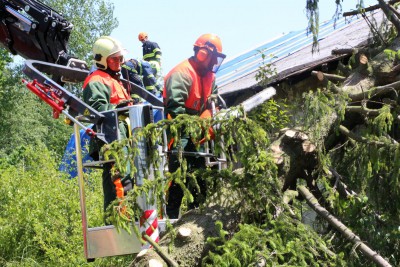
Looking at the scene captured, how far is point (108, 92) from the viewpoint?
22.7ft

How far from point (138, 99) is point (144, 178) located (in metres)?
1.97

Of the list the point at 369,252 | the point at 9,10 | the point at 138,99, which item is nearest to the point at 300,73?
the point at 138,99

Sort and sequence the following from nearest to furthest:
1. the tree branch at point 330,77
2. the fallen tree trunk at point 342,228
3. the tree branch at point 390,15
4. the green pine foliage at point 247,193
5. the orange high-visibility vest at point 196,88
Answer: the green pine foliage at point 247,193
the fallen tree trunk at point 342,228
the tree branch at point 390,15
the tree branch at point 330,77
the orange high-visibility vest at point 196,88

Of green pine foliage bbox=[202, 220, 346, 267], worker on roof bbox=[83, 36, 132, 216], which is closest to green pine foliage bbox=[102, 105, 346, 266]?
green pine foliage bbox=[202, 220, 346, 267]

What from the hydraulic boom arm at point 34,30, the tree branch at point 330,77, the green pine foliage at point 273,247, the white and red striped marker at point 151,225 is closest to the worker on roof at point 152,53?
the hydraulic boom arm at point 34,30

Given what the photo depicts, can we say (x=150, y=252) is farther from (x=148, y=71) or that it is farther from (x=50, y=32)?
(x=148, y=71)

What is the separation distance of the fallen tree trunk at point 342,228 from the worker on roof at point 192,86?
1229 millimetres

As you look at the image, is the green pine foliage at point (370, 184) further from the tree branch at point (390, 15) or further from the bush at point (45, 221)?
the bush at point (45, 221)

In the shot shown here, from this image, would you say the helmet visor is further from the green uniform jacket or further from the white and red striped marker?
the white and red striped marker

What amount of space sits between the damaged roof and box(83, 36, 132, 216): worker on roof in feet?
7.98

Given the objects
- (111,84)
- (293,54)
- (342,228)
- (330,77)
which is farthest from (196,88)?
(293,54)

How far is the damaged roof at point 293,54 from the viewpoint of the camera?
10.1 metres

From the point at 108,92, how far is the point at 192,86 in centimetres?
91

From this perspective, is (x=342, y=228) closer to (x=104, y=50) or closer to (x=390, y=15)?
(x=390, y=15)
